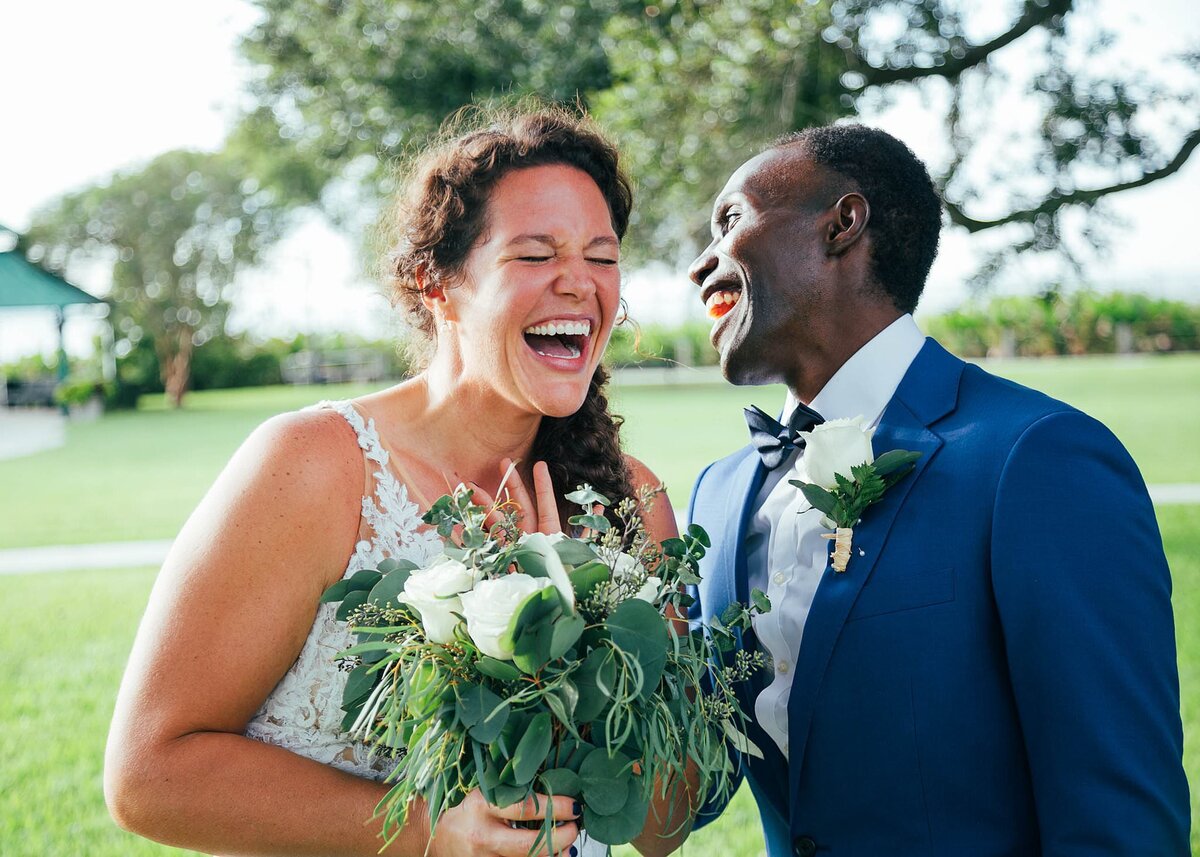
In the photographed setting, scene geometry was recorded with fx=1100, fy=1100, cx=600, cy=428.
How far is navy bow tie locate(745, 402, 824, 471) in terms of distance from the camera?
2836 mm

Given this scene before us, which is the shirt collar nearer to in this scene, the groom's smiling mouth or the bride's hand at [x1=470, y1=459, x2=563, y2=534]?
the groom's smiling mouth

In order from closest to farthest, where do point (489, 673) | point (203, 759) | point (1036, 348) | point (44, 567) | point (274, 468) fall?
point (489, 673) < point (203, 759) < point (274, 468) < point (44, 567) < point (1036, 348)

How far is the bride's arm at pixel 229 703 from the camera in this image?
2416 mm

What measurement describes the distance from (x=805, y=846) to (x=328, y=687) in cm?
120

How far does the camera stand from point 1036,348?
168ft

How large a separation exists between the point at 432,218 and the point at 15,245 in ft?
158

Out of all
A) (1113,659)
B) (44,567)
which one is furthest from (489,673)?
(44,567)

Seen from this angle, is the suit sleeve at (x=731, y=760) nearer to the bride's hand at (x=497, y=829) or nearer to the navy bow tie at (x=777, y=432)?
the navy bow tie at (x=777, y=432)

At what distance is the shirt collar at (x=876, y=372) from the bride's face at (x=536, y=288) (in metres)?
0.66

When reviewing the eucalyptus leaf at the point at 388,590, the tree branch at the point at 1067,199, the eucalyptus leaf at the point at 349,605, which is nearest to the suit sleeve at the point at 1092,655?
the eucalyptus leaf at the point at 388,590

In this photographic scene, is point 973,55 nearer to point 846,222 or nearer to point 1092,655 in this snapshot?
point 846,222

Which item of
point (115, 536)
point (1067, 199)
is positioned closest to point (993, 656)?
point (1067, 199)

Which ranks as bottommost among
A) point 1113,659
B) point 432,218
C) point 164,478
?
point 164,478

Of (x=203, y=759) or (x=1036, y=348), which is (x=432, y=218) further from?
(x=1036, y=348)
